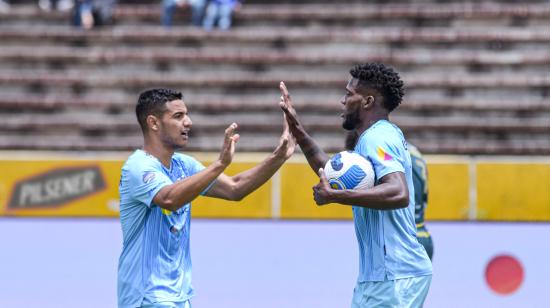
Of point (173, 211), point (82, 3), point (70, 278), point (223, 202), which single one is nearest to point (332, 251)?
point (223, 202)

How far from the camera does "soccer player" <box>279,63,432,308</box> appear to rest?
14.6 feet

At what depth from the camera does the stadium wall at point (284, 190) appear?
8727mm

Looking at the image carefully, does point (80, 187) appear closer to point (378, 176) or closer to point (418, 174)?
point (418, 174)

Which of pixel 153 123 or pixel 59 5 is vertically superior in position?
pixel 59 5

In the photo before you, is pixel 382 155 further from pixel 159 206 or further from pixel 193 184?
pixel 159 206

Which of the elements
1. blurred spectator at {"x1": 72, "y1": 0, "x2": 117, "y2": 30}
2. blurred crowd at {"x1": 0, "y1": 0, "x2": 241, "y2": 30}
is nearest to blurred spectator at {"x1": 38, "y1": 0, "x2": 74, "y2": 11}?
blurred crowd at {"x1": 0, "y1": 0, "x2": 241, "y2": 30}

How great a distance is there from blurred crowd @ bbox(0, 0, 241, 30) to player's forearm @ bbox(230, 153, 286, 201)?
26.4 feet

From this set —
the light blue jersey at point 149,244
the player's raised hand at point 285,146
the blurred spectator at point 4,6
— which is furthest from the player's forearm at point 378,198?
the blurred spectator at point 4,6

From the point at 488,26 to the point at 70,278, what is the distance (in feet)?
24.0

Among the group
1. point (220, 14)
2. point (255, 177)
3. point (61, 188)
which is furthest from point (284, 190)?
point (220, 14)

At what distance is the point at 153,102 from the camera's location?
5.04 m

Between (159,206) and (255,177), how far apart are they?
0.91m

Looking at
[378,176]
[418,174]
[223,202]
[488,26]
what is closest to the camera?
[378,176]

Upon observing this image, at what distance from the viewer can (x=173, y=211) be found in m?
4.78
